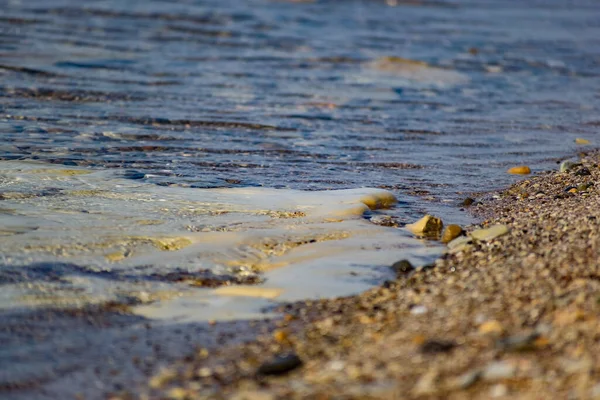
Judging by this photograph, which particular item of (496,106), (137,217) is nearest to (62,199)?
(137,217)

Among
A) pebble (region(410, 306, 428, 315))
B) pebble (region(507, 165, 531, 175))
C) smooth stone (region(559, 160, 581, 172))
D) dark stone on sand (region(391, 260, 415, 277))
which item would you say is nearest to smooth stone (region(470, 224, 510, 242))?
dark stone on sand (region(391, 260, 415, 277))

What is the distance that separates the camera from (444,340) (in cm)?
343

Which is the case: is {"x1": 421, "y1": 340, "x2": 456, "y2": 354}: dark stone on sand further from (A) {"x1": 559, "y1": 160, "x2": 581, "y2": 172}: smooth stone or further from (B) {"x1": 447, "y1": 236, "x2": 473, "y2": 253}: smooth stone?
(A) {"x1": 559, "y1": 160, "x2": 581, "y2": 172}: smooth stone

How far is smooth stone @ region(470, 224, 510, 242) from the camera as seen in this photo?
4.89m

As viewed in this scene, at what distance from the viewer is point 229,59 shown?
12.9 m

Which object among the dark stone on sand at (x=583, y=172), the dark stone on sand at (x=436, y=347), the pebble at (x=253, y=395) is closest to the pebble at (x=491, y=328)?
the dark stone on sand at (x=436, y=347)

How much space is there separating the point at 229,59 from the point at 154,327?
940 cm

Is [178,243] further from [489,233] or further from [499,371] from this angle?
[499,371]

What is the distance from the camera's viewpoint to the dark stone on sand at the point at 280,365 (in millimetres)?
3336

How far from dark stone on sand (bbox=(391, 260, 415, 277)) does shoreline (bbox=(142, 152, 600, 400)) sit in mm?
93

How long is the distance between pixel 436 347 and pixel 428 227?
211 centimetres

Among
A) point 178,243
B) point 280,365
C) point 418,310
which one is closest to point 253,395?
point 280,365

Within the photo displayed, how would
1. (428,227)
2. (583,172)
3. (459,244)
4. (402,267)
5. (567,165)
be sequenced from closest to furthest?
(402,267) < (459,244) < (428,227) < (583,172) < (567,165)

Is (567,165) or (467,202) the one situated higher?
(567,165)
